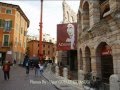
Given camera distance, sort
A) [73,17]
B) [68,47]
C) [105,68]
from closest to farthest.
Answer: [105,68] → [68,47] → [73,17]

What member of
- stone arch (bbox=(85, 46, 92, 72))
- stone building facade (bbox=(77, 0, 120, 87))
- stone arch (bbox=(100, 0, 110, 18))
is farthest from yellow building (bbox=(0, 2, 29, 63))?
stone arch (bbox=(100, 0, 110, 18))

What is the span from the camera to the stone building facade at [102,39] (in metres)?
9.94

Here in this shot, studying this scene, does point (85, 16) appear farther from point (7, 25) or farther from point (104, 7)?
point (7, 25)

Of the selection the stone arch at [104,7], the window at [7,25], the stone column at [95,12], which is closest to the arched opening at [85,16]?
the stone column at [95,12]

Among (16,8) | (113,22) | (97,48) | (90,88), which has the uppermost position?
(16,8)

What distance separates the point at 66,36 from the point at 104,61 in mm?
15255

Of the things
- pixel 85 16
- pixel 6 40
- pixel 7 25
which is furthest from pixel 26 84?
pixel 7 25

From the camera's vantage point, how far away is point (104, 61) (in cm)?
1227

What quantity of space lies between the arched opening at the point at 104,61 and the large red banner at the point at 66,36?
46.1 ft

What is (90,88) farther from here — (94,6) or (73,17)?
(73,17)

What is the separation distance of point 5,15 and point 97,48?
3435 cm

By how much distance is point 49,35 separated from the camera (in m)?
93.8

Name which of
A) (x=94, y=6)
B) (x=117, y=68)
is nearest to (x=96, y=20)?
(x=94, y=6)

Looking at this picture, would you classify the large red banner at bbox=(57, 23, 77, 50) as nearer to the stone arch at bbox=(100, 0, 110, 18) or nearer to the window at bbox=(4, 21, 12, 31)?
the stone arch at bbox=(100, 0, 110, 18)
